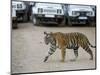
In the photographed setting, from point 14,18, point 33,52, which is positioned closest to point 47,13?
point 14,18

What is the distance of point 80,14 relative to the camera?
271 cm

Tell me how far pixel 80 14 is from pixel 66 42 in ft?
1.50

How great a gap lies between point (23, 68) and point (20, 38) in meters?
0.38

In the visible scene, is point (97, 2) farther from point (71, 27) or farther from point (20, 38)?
point (20, 38)

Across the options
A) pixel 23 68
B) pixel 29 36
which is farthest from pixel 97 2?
pixel 23 68

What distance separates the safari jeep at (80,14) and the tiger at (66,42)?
18 centimetres

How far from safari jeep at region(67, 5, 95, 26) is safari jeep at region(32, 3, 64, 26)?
134 mm

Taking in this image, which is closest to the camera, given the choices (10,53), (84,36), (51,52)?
(10,53)

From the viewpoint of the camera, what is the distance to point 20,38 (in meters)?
2.39

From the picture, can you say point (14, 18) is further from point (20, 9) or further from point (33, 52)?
point (33, 52)

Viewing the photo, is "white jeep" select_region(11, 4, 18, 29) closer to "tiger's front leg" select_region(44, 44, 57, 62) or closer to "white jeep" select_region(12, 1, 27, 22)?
"white jeep" select_region(12, 1, 27, 22)

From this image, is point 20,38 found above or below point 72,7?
below

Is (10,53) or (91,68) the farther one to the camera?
(91,68)

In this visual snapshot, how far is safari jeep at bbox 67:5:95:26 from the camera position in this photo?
8.67 feet
